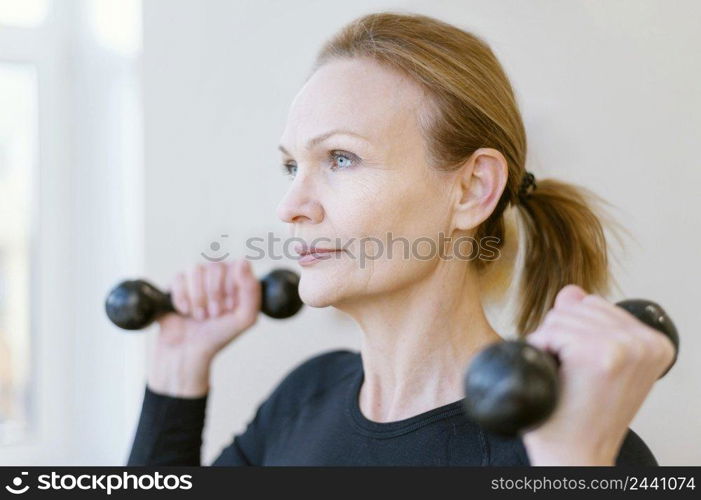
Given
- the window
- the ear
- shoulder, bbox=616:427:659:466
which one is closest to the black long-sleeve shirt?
shoulder, bbox=616:427:659:466

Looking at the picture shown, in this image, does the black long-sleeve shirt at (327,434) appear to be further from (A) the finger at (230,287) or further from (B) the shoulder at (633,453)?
(A) the finger at (230,287)

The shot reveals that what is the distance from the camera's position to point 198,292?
1200mm

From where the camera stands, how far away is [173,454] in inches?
47.3

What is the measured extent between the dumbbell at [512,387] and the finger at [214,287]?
1.98ft

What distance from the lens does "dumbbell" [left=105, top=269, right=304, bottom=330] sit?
114 cm

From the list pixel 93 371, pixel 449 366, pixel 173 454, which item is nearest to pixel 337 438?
pixel 449 366

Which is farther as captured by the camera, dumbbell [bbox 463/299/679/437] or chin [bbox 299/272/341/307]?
chin [bbox 299/272/341/307]

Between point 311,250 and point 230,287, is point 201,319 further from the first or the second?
point 311,250

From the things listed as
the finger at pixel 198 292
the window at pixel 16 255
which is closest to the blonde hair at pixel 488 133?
the finger at pixel 198 292

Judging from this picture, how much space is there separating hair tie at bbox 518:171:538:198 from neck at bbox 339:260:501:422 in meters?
0.14

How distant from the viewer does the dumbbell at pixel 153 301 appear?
1.14 m

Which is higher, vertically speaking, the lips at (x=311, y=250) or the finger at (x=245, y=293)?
the lips at (x=311, y=250)

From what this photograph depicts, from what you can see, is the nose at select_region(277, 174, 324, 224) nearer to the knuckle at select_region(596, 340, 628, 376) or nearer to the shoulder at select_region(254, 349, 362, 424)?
the shoulder at select_region(254, 349, 362, 424)

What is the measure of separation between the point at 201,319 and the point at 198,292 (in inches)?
2.0
